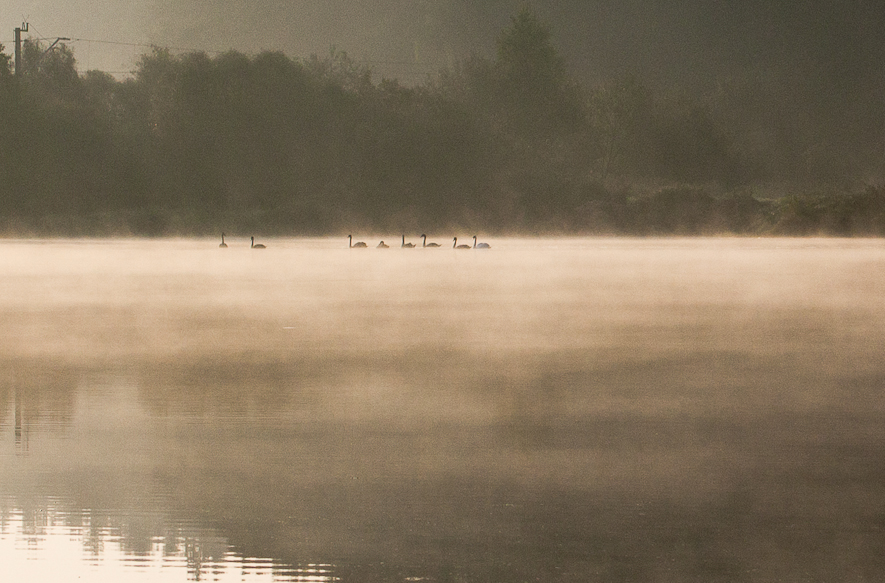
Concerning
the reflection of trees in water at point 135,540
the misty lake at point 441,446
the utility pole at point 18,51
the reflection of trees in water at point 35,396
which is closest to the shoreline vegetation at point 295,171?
the utility pole at point 18,51

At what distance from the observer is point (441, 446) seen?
6922 millimetres

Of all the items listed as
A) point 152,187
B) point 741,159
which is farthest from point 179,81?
point 741,159

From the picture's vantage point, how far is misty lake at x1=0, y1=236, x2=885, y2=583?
15.9ft

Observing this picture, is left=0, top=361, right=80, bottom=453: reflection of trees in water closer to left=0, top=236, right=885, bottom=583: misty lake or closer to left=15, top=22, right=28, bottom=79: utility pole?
left=0, top=236, right=885, bottom=583: misty lake

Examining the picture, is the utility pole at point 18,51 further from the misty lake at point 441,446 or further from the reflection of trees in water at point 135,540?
the reflection of trees in water at point 135,540

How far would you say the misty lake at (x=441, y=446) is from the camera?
4832mm

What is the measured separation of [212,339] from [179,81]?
182 ft

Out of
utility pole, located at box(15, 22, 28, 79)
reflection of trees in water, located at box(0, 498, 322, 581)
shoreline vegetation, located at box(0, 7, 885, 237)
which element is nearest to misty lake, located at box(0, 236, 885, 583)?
reflection of trees in water, located at box(0, 498, 322, 581)

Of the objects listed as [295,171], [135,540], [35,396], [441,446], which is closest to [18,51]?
[295,171]

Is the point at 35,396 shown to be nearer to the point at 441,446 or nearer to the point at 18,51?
the point at 441,446

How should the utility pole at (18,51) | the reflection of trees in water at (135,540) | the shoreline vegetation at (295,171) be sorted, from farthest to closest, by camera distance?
1. the shoreline vegetation at (295,171)
2. the utility pole at (18,51)
3. the reflection of trees in water at (135,540)

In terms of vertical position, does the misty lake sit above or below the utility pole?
below

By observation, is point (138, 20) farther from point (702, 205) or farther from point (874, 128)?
point (702, 205)

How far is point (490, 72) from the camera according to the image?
86.4m
